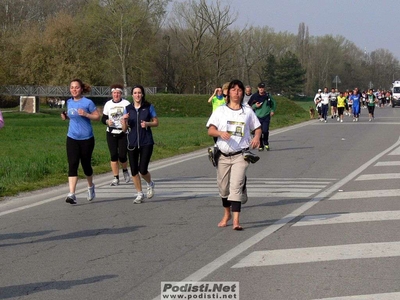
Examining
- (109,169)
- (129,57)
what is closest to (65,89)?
(129,57)

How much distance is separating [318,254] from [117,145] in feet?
22.9

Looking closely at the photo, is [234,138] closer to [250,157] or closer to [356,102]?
[250,157]

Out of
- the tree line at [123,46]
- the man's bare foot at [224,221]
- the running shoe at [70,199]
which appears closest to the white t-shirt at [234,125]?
the man's bare foot at [224,221]

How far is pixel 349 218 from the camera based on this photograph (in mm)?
10039

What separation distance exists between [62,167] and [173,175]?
2.52 m

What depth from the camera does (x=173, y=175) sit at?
16016mm

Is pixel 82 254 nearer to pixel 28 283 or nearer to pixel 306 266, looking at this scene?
pixel 28 283

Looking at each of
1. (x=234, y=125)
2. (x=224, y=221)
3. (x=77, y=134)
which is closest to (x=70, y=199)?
(x=77, y=134)

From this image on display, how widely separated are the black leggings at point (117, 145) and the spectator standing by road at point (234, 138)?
4.79 m

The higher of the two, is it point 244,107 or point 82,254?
point 244,107

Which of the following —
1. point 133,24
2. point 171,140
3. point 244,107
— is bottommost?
point 171,140

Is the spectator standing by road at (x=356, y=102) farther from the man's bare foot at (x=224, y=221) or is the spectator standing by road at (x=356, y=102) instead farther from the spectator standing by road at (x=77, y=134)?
the man's bare foot at (x=224, y=221)

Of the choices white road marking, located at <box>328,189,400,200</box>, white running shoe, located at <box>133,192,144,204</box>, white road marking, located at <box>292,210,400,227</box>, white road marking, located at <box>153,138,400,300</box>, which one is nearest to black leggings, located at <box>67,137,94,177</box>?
white running shoe, located at <box>133,192,144,204</box>

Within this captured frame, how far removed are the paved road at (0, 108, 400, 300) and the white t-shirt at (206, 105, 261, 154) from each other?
3.30 feet
